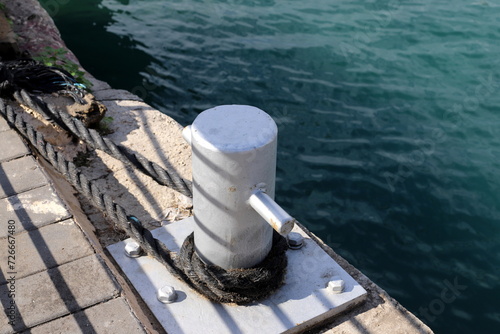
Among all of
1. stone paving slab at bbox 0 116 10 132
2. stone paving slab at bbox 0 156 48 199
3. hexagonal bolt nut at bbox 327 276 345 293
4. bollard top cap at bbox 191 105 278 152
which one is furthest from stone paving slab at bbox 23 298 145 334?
stone paving slab at bbox 0 116 10 132

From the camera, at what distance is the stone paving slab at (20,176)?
12.5 ft

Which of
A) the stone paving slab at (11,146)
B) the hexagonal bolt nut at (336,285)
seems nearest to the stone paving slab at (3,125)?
the stone paving slab at (11,146)

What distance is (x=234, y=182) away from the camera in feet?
9.28

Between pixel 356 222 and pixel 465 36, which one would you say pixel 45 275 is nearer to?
pixel 356 222

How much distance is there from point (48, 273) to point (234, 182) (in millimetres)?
1181

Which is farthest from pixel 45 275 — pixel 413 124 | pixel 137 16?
pixel 137 16

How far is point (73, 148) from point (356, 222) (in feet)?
9.09

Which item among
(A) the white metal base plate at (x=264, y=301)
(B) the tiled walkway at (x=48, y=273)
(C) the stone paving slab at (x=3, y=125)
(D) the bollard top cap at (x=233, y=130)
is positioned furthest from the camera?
(C) the stone paving slab at (x=3, y=125)

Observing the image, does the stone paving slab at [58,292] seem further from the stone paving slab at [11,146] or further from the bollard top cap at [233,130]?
the stone paving slab at [11,146]

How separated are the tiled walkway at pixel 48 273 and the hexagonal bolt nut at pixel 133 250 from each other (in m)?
0.24

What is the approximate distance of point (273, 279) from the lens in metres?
3.21

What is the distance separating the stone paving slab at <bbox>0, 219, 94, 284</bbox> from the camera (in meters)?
3.21

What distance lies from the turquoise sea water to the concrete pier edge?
3.24 feet

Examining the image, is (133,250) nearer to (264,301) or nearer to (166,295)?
(166,295)
